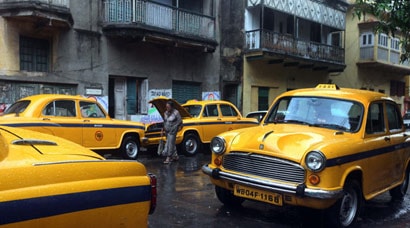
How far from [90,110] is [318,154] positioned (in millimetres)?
7182

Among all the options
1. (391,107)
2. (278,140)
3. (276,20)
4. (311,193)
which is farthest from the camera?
(276,20)

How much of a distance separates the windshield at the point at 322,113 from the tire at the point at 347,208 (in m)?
0.88

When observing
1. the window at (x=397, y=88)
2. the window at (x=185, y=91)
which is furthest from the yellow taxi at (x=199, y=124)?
the window at (x=397, y=88)

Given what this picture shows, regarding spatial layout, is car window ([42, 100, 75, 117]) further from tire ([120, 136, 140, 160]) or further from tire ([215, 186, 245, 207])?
tire ([215, 186, 245, 207])

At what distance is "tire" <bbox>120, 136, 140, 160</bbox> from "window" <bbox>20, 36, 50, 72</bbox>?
5033 millimetres

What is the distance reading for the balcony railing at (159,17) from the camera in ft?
51.6

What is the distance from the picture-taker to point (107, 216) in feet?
8.09

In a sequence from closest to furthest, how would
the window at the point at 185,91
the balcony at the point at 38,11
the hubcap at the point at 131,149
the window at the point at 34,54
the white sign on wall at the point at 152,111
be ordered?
the hubcap at the point at 131,149 < the balcony at the point at 38,11 < the window at the point at 34,54 < the white sign on wall at the point at 152,111 < the window at the point at 185,91

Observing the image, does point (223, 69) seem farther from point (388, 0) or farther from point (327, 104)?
point (327, 104)

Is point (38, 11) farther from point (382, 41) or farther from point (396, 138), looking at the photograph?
point (382, 41)

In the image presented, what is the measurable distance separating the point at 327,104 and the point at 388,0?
3380 millimetres

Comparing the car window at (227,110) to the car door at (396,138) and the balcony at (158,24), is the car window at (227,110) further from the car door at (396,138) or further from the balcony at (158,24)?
the car door at (396,138)

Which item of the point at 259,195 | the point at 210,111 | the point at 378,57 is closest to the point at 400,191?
the point at 259,195

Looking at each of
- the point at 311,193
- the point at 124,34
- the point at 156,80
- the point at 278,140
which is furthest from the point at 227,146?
the point at 156,80
